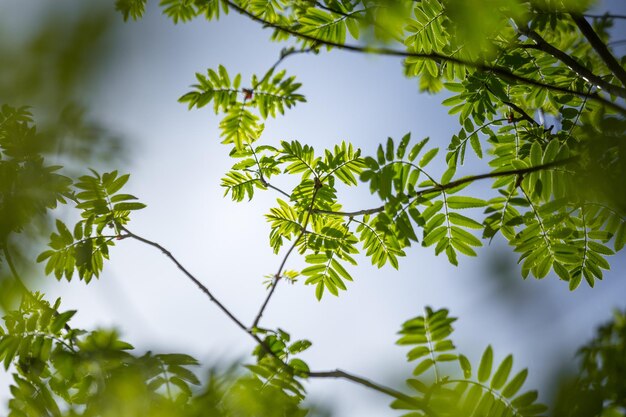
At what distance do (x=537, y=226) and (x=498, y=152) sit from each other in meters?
0.46

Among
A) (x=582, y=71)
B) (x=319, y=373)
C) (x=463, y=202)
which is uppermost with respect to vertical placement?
(x=582, y=71)

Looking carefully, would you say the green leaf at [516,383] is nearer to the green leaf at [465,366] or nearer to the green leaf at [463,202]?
the green leaf at [465,366]

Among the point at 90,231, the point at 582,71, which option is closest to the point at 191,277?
the point at 90,231

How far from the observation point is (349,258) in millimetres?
2338

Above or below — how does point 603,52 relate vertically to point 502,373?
above

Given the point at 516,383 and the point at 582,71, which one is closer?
the point at 516,383

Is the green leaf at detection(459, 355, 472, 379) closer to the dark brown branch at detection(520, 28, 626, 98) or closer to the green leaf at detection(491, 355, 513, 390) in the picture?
the green leaf at detection(491, 355, 513, 390)

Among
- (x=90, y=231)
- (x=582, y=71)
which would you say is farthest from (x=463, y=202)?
(x=90, y=231)

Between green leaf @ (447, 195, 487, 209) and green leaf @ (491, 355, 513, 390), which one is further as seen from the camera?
green leaf @ (447, 195, 487, 209)

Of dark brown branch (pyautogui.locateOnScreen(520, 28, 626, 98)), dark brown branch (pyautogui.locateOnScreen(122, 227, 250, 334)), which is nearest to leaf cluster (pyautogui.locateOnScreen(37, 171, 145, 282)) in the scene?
dark brown branch (pyautogui.locateOnScreen(122, 227, 250, 334))

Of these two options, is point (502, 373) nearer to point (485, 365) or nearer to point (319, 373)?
point (485, 365)

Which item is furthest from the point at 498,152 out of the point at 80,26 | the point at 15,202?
the point at 15,202

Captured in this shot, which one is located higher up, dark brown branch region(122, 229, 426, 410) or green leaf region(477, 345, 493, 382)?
green leaf region(477, 345, 493, 382)

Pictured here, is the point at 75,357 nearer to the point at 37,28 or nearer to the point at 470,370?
the point at 37,28
